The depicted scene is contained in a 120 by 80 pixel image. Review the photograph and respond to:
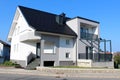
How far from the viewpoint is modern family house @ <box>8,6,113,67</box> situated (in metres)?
24.2

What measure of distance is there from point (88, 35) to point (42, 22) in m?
8.73

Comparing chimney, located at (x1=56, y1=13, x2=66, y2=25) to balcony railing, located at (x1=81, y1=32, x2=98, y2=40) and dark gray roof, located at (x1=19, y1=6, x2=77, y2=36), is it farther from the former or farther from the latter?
balcony railing, located at (x1=81, y1=32, x2=98, y2=40)

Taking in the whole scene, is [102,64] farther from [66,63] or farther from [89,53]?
[66,63]

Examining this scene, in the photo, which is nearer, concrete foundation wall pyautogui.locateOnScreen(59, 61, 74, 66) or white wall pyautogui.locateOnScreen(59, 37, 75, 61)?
concrete foundation wall pyautogui.locateOnScreen(59, 61, 74, 66)

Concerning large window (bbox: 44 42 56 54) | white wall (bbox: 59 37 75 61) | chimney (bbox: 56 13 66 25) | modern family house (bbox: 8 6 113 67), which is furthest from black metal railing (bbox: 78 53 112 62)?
chimney (bbox: 56 13 66 25)

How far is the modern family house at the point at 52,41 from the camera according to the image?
24.2 metres

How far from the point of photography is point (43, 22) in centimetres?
2656

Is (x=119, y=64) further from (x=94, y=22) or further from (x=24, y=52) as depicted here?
(x=24, y=52)

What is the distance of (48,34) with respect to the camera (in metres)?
24.4

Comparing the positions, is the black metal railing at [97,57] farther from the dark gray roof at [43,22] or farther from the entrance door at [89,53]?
the dark gray roof at [43,22]

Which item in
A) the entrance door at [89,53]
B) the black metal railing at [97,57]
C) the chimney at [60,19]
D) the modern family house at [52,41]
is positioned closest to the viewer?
the modern family house at [52,41]

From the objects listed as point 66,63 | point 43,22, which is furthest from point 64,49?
point 43,22

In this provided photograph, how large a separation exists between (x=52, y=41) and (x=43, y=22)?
3464 mm

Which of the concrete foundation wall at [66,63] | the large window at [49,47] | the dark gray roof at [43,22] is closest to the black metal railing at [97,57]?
the concrete foundation wall at [66,63]
